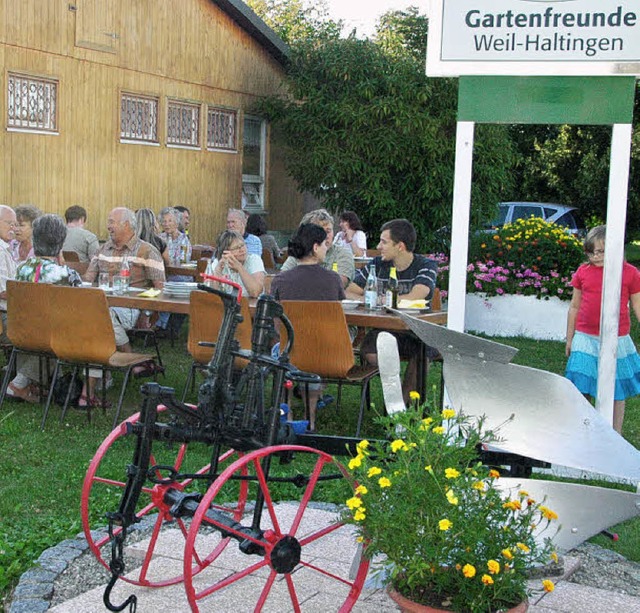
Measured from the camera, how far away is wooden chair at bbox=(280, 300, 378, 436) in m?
6.82

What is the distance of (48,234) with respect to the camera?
7.79 metres

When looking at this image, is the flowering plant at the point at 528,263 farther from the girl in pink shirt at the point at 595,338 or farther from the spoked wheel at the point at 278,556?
the spoked wheel at the point at 278,556

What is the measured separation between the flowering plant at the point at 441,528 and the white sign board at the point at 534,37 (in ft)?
9.44

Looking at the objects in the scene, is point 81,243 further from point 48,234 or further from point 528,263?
point 528,263

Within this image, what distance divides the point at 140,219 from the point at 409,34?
18.0 metres

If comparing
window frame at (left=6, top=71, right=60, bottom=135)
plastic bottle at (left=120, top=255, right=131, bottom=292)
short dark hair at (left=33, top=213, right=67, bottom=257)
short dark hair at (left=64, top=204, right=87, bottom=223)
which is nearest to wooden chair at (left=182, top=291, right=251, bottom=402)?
plastic bottle at (left=120, top=255, right=131, bottom=292)

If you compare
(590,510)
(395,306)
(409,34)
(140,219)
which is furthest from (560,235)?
(409,34)

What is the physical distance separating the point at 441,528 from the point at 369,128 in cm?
1425

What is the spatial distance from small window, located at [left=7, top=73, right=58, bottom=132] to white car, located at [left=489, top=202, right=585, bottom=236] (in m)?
11.8

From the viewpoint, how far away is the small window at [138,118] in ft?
48.4

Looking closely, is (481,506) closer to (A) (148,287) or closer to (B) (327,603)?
(B) (327,603)

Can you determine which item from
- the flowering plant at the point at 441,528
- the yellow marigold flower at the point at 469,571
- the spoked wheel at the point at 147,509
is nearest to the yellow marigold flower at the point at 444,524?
the flowering plant at the point at 441,528

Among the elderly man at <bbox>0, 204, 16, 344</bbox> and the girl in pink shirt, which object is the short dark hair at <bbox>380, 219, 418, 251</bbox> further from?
the elderly man at <bbox>0, 204, 16, 344</bbox>

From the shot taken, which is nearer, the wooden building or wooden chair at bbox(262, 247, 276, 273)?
wooden chair at bbox(262, 247, 276, 273)
